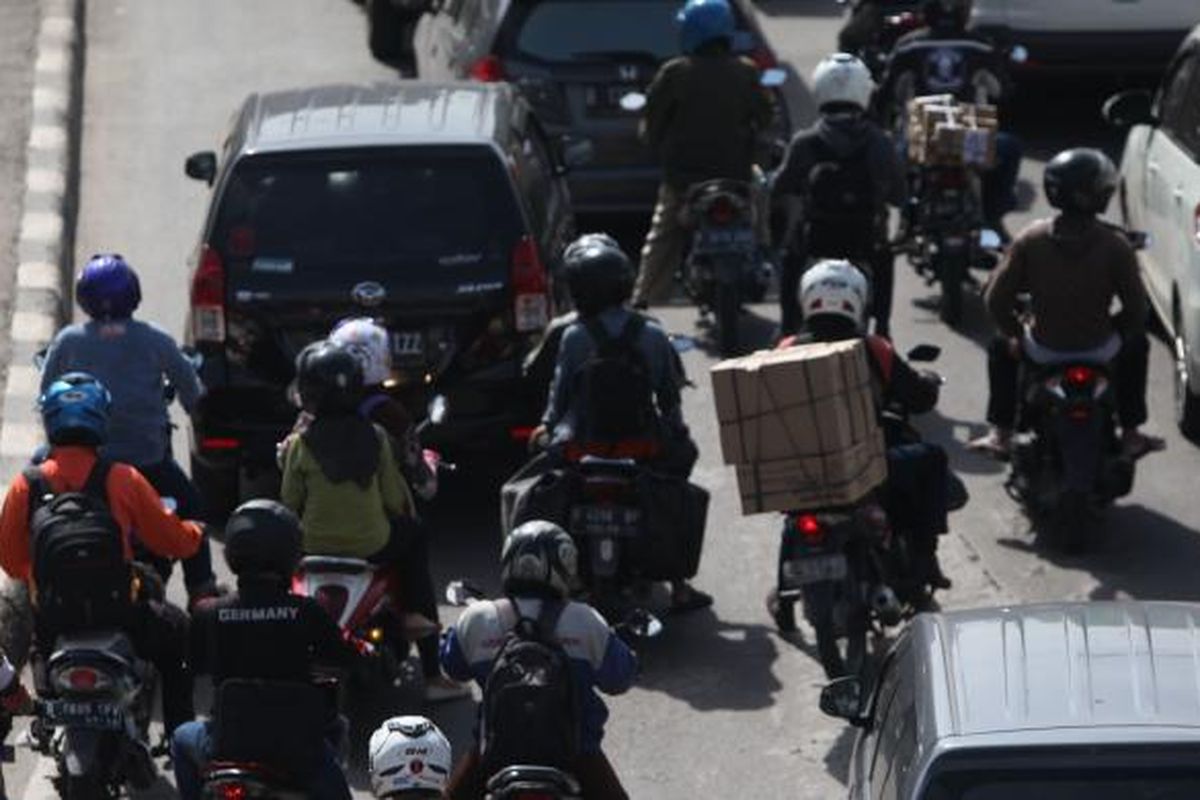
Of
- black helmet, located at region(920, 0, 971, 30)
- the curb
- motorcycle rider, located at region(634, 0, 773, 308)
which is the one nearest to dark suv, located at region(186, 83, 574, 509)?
the curb

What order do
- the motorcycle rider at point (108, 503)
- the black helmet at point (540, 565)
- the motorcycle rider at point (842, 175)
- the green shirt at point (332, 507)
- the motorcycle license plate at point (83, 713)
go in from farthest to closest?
the motorcycle rider at point (842, 175) < the green shirt at point (332, 507) < the motorcycle rider at point (108, 503) < the motorcycle license plate at point (83, 713) < the black helmet at point (540, 565)

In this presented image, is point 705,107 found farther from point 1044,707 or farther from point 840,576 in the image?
point 1044,707

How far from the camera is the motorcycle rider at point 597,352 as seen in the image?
40.7 ft

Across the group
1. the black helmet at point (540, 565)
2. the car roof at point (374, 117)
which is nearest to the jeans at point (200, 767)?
the black helmet at point (540, 565)

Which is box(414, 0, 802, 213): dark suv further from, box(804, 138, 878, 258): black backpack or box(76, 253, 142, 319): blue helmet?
box(76, 253, 142, 319): blue helmet

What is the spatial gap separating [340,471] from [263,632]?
1956mm

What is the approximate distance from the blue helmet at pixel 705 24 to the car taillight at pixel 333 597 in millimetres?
5787

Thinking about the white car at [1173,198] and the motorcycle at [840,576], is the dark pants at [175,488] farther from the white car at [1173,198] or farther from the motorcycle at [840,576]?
the white car at [1173,198]

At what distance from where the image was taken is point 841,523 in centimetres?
1166

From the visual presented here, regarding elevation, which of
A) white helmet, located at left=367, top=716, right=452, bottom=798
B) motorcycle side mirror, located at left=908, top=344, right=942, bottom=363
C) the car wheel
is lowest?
the car wheel

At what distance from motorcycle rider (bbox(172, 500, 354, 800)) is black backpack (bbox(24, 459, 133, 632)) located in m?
0.81

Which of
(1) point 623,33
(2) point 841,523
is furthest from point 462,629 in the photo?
(1) point 623,33

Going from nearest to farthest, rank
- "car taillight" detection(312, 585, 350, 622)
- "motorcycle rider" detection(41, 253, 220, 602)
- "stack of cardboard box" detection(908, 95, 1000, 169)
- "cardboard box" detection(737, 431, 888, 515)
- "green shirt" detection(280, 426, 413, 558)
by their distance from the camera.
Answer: "car taillight" detection(312, 585, 350, 622), "green shirt" detection(280, 426, 413, 558), "cardboard box" detection(737, 431, 888, 515), "motorcycle rider" detection(41, 253, 220, 602), "stack of cardboard box" detection(908, 95, 1000, 169)

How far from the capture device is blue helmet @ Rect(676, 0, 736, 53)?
16.4m
